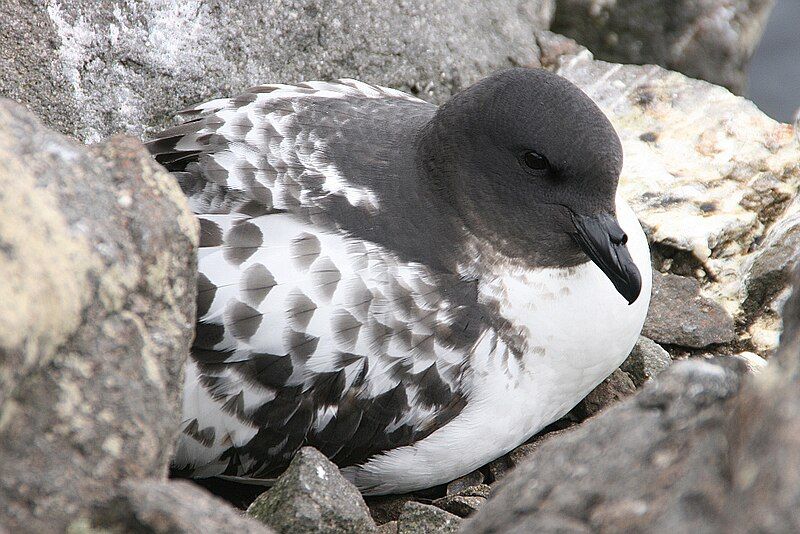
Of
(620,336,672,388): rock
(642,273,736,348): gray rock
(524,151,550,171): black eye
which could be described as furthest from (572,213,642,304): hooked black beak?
(642,273,736,348): gray rock

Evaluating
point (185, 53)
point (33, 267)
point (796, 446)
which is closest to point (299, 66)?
point (185, 53)

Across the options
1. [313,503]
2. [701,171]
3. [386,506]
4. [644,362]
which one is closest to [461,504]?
[386,506]

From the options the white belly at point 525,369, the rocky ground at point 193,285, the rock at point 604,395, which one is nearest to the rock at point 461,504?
the rocky ground at point 193,285

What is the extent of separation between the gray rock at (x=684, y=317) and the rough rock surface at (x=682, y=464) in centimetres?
206

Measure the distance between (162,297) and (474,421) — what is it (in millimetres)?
1501

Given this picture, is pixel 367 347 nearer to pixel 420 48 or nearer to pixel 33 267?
pixel 33 267

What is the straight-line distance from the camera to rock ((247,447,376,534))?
109 inches

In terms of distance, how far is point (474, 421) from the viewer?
11.4ft

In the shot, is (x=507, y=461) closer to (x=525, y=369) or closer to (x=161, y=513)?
(x=525, y=369)

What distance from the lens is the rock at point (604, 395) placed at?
3953 mm

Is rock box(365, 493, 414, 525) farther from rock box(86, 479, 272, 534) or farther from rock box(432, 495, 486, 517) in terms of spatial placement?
rock box(86, 479, 272, 534)

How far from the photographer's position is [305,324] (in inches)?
127

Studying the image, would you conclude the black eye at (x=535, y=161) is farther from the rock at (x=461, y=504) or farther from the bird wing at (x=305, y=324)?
the rock at (x=461, y=504)

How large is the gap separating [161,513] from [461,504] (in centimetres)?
159
